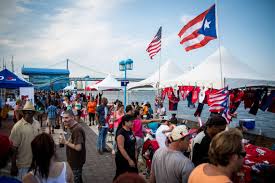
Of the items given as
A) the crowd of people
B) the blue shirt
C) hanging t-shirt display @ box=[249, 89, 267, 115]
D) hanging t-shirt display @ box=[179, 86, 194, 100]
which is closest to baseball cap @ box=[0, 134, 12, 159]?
the crowd of people

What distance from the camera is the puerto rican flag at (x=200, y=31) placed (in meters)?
7.11

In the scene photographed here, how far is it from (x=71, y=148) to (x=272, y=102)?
240 inches

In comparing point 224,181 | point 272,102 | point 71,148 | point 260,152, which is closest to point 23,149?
point 71,148

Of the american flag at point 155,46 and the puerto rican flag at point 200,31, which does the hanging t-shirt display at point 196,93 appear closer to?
the puerto rican flag at point 200,31

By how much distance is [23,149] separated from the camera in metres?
3.65

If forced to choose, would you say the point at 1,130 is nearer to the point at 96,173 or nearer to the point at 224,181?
the point at 96,173

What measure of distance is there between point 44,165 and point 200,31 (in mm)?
6527

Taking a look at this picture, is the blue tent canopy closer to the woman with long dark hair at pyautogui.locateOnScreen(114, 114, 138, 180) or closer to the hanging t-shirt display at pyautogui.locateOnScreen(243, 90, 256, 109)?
the woman with long dark hair at pyautogui.locateOnScreen(114, 114, 138, 180)

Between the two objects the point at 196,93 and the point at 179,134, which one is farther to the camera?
the point at 196,93

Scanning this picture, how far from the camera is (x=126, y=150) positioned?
3850 millimetres

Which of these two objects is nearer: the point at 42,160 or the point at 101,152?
the point at 42,160

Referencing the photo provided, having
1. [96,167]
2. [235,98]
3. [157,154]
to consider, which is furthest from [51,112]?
[157,154]

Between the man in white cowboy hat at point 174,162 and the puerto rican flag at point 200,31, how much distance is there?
5.22m

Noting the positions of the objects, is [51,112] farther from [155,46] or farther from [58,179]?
[58,179]
